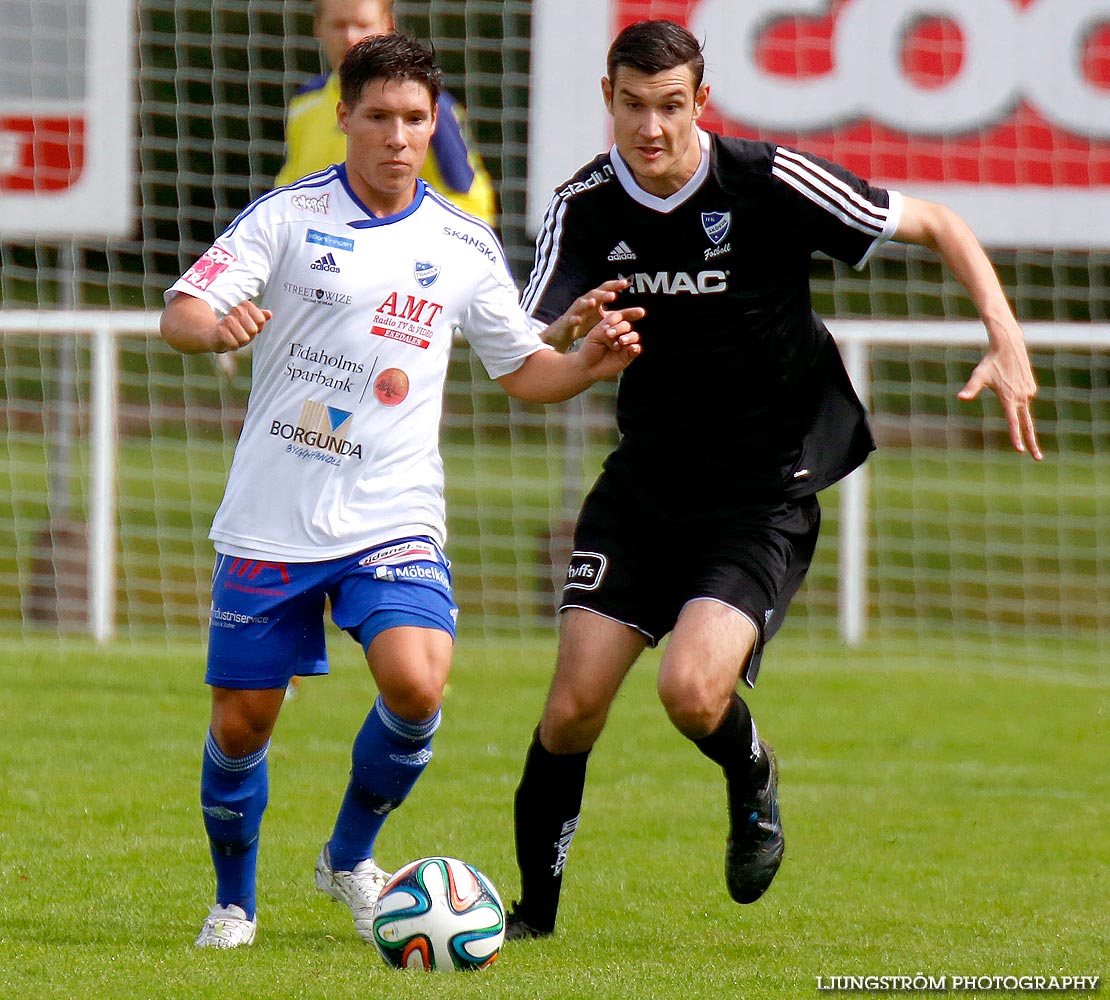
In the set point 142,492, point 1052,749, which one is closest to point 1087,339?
point 1052,749

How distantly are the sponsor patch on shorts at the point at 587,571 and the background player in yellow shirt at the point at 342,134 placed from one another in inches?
88.8

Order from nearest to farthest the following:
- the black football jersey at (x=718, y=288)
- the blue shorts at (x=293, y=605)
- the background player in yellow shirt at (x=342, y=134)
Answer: the blue shorts at (x=293, y=605) < the black football jersey at (x=718, y=288) < the background player in yellow shirt at (x=342, y=134)

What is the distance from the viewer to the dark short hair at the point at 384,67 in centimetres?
432

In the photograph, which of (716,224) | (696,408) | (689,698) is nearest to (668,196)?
(716,224)

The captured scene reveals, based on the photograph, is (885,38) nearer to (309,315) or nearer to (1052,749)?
(1052,749)

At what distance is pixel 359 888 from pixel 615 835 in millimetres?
1528

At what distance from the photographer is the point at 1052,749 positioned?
7652 mm

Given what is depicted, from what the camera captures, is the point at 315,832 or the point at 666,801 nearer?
the point at 315,832

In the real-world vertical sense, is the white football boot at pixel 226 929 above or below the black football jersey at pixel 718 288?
below

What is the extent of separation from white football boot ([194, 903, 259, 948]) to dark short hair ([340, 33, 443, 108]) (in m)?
2.01

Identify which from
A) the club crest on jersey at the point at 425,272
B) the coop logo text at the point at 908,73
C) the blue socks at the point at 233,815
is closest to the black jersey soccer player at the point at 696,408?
the club crest on jersey at the point at 425,272

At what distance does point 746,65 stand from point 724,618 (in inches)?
244

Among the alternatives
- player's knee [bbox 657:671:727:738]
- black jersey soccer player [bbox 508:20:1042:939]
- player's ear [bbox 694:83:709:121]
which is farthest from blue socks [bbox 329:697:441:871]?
player's ear [bbox 694:83:709:121]

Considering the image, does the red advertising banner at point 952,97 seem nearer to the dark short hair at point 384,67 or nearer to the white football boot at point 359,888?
the dark short hair at point 384,67
